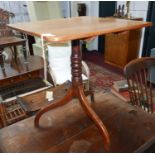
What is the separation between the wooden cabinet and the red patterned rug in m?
0.29

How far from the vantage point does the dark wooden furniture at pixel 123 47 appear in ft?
10.1

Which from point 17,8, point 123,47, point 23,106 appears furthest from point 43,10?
point 23,106

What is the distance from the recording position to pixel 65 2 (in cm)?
411

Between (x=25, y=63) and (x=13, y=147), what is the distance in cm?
139

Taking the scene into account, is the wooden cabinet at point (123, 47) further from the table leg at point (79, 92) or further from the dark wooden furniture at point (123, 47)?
the table leg at point (79, 92)

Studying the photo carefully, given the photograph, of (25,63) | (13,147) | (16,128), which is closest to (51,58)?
(25,63)

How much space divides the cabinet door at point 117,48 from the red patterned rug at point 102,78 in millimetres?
264

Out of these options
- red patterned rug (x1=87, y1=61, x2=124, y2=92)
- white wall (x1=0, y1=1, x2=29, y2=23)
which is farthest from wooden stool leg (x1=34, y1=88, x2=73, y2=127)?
white wall (x1=0, y1=1, x2=29, y2=23)

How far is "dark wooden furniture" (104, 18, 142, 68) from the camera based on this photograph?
3066mm

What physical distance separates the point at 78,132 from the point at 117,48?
2462 mm

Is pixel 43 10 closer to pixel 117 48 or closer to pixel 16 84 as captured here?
pixel 117 48

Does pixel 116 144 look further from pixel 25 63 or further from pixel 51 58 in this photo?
pixel 25 63

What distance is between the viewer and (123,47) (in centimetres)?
314

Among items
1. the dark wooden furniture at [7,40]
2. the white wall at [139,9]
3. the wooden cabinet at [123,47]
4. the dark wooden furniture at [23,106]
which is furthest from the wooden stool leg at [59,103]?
the white wall at [139,9]
